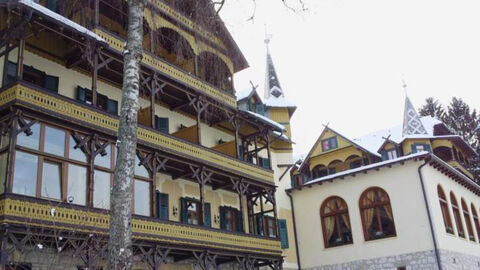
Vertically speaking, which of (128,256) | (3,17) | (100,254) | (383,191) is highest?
(3,17)

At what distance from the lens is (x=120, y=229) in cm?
852

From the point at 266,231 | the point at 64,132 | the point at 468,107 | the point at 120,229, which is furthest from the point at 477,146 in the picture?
the point at 120,229

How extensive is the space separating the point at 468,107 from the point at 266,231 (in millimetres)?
28986

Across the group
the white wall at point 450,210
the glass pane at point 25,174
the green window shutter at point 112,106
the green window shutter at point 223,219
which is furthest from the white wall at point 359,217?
the glass pane at point 25,174

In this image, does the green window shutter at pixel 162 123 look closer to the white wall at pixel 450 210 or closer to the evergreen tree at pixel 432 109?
the white wall at pixel 450 210

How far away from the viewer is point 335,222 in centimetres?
2902

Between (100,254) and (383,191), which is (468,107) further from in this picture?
(100,254)

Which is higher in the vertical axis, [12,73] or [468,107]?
[468,107]

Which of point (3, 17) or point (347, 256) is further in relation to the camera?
point (347, 256)

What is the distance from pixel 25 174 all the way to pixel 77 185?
1.86 metres

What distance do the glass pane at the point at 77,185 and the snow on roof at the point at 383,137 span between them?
18.1 m

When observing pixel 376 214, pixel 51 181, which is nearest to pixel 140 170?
pixel 51 181

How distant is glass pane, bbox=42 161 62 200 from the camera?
51.4ft

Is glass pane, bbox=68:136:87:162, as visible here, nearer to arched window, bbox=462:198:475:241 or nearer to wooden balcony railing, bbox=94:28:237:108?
wooden balcony railing, bbox=94:28:237:108
